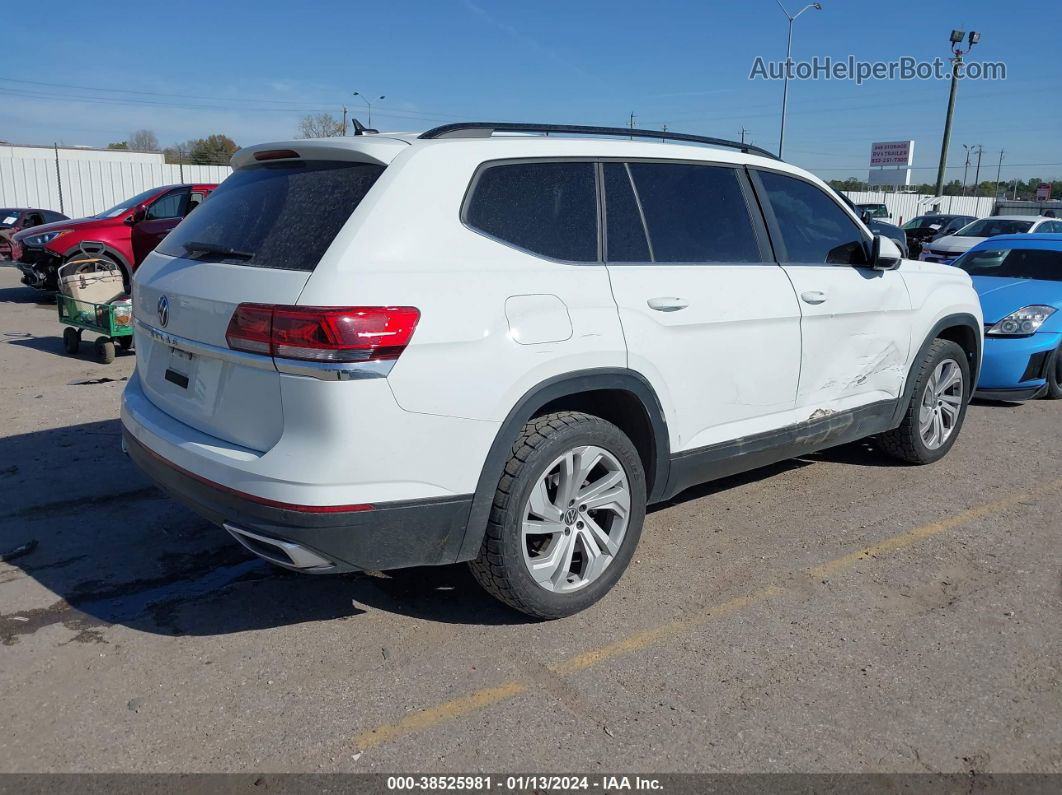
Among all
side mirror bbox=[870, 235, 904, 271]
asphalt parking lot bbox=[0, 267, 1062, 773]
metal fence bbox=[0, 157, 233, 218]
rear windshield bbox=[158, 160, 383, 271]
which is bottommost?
asphalt parking lot bbox=[0, 267, 1062, 773]

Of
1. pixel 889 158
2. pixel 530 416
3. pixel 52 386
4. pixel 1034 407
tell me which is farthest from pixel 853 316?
pixel 889 158

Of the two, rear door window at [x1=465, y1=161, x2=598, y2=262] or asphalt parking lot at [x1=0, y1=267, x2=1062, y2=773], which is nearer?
asphalt parking lot at [x1=0, y1=267, x2=1062, y2=773]

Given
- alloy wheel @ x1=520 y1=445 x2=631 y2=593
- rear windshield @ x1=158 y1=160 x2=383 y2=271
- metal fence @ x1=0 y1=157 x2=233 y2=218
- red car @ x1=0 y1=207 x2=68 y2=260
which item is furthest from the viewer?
metal fence @ x1=0 y1=157 x2=233 y2=218

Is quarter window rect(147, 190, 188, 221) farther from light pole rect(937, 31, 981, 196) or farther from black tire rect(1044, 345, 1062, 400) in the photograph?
light pole rect(937, 31, 981, 196)

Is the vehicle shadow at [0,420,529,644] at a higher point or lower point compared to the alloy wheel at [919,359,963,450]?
lower

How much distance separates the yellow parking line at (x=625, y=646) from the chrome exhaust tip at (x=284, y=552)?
0.58m

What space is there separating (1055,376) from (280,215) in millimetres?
7338

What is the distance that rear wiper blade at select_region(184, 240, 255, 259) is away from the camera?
315cm

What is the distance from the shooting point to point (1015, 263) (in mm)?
8594

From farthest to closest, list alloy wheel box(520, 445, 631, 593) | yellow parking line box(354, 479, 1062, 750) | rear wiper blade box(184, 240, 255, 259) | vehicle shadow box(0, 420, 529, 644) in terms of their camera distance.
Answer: vehicle shadow box(0, 420, 529, 644), alloy wheel box(520, 445, 631, 593), rear wiper blade box(184, 240, 255, 259), yellow parking line box(354, 479, 1062, 750)

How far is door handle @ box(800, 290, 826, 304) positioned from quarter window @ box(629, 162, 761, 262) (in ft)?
1.09

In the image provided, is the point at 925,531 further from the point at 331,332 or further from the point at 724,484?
the point at 331,332

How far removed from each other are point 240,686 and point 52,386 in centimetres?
564

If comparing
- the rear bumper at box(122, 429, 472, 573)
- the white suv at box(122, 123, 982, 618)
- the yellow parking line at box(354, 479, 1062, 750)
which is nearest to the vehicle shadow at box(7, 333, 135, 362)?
the white suv at box(122, 123, 982, 618)
